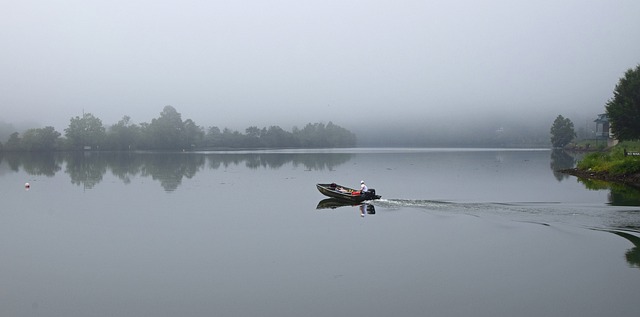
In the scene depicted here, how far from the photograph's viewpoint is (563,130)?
183 meters

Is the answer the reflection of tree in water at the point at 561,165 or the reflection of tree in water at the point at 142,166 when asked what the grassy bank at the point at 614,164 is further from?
the reflection of tree in water at the point at 142,166

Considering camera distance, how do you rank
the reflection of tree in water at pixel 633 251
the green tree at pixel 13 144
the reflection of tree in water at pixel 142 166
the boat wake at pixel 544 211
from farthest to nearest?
the green tree at pixel 13 144
the reflection of tree in water at pixel 142 166
the boat wake at pixel 544 211
the reflection of tree in water at pixel 633 251

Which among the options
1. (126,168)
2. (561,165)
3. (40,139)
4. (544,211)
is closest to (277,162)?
(126,168)

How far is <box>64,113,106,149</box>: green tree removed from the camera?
189125 mm

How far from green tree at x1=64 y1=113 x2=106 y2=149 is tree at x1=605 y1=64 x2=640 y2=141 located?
570 feet

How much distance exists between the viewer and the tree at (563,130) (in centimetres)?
18191

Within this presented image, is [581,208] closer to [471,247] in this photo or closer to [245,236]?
[471,247]

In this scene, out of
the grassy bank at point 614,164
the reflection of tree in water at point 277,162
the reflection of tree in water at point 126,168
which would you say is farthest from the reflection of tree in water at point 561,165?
the reflection of tree in water at point 126,168

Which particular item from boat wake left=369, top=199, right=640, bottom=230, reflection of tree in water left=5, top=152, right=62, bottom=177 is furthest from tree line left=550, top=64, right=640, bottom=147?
reflection of tree in water left=5, top=152, right=62, bottom=177

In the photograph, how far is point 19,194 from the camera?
49.1 metres

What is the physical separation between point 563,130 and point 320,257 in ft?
601

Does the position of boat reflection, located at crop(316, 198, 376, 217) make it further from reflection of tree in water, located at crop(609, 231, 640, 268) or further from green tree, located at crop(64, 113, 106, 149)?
green tree, located at crop(64, 113, 106, 149)

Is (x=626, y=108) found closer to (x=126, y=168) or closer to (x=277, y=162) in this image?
(x=277, y=162)

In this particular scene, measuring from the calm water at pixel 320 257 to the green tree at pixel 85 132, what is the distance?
525 ft
